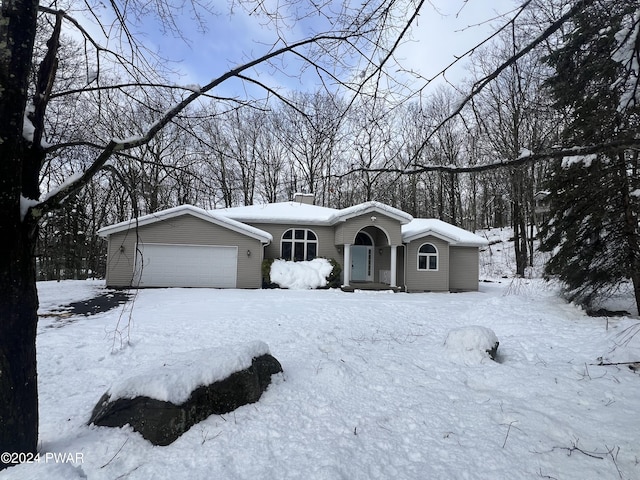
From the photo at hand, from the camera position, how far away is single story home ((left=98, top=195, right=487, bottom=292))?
13.7 metres

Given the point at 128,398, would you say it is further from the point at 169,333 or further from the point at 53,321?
the point at 53,321

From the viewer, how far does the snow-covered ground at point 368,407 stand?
259 centimetres

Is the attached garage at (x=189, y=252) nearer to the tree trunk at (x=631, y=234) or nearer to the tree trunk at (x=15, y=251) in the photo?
the tree trunk at (x=15, y=251)

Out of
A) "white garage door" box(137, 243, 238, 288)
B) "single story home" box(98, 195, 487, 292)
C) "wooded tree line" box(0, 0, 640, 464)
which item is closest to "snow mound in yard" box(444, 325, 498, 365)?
"wooded tree line" box(0, 0, 640, 464)

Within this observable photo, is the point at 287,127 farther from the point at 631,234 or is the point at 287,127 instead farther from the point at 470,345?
the point at 631,234

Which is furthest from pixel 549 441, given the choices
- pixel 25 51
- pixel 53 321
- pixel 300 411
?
pixel 53 321

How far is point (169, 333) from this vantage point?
6180 mm

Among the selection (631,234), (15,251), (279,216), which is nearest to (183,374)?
(15,251)

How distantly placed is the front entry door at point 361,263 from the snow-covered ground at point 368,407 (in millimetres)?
10264

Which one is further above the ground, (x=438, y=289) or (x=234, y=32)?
(x=234, y=32)

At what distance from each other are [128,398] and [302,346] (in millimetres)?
3019

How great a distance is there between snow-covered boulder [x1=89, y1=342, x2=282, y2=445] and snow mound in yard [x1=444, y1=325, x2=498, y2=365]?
3158 mm

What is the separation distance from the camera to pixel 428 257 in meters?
16.0

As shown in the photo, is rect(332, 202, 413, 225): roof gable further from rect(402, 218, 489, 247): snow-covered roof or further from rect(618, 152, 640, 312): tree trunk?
rect(618, 152, 640, 312): tree trunk
